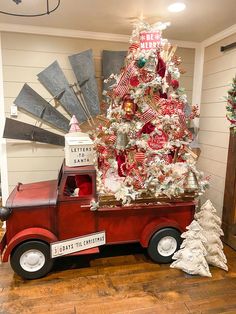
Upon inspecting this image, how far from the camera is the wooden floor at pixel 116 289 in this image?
5.90 feet

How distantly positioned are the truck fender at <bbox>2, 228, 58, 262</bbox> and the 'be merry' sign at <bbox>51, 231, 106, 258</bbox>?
0.07 m

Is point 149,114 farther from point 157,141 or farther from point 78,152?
point 78,152

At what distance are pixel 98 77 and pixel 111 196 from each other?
1552mm

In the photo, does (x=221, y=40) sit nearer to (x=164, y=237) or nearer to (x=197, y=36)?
(x=197, y=36)

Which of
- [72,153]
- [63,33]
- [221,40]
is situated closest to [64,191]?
[72,153]

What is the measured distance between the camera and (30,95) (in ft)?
9.37

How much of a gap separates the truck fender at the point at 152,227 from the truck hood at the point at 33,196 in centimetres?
85

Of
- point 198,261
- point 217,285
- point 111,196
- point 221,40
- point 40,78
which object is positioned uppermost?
point 221,40

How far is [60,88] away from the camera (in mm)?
2891

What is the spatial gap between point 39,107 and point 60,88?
327 mm

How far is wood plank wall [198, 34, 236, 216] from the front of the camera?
2.77 metres

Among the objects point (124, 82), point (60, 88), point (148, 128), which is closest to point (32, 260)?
point (148, 128)

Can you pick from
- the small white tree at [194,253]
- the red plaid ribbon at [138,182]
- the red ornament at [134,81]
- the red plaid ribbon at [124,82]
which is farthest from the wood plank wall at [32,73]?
the small white tree at [194,253]

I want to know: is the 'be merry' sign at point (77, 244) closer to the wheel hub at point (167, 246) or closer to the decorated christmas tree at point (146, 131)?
the decorated christmas tree at point (146, 131)
